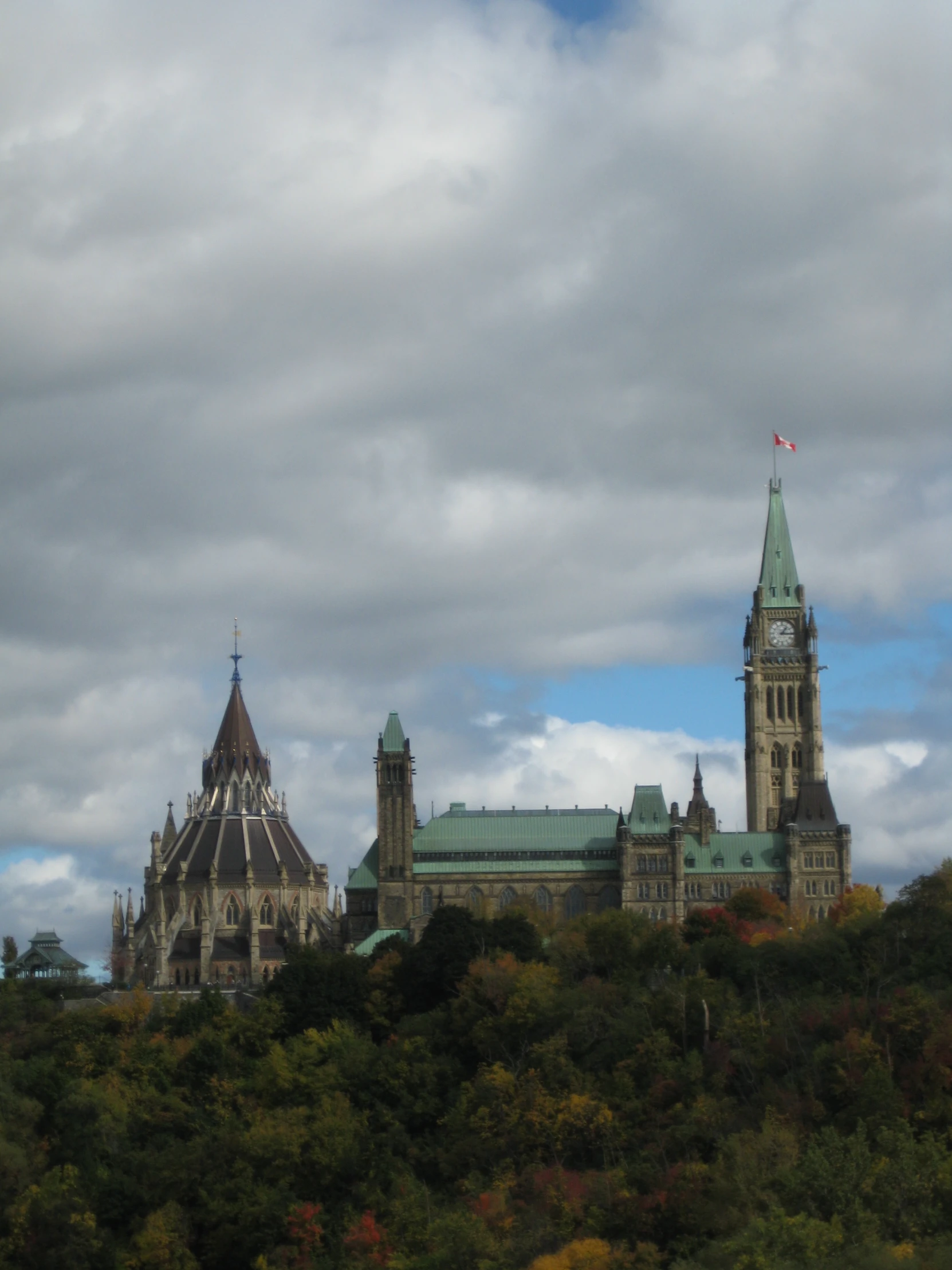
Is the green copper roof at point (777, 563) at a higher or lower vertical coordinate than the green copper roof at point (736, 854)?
higher

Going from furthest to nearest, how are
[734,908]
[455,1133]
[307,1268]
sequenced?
[734,908] → [455,1133] → [307,1268]

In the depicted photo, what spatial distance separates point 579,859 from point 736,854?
12.1m

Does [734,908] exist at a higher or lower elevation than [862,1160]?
higher

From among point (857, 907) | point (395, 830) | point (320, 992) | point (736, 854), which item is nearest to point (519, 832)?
point (395, 830)

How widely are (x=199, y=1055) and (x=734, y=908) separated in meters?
40.6

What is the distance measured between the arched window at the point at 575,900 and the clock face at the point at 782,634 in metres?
34.2

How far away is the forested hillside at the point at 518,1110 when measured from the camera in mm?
85000

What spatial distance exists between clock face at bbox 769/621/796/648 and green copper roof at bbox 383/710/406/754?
125ft

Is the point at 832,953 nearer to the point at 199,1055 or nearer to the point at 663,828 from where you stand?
the point at 199,1055

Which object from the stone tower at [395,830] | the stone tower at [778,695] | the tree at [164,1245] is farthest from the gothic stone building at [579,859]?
the tree at [164,1245]

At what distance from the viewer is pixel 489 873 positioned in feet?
549

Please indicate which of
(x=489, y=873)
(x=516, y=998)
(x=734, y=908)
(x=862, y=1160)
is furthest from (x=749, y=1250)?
(x=489, y=873)

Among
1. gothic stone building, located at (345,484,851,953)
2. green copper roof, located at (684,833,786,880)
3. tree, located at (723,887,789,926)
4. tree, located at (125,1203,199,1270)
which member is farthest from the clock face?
tree, located at (125,1203,199,1270)

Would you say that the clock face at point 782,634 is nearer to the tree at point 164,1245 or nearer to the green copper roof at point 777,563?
the green copper roof at point 777,563
